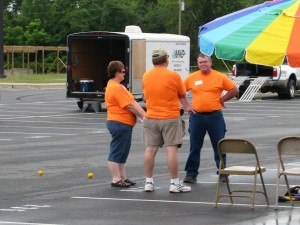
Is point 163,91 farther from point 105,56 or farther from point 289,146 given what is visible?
point 105,56

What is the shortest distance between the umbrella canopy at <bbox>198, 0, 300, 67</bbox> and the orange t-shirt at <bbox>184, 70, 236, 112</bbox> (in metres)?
1.56

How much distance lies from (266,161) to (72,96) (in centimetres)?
1511

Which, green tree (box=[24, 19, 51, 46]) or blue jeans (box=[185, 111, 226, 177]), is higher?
blue jeans (box=[185, 111, 226, 177])

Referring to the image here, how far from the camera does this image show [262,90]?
40.1 metres

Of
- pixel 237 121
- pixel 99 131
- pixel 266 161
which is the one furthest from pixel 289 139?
pixel 237 121

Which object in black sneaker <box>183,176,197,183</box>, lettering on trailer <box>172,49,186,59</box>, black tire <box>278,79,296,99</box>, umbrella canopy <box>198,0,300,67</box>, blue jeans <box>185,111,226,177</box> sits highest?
umbrella canopy <box>198,0,300,67</box>

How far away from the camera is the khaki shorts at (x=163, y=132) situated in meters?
12.9

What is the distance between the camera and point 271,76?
3919 cm

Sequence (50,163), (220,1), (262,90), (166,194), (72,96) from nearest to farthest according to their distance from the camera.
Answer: (166,194) < (50,163) < (72,96) < (262,90) < (220,1)

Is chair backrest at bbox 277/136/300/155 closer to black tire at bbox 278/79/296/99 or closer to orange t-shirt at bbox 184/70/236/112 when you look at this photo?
orange t-shirt at bbox 184/70/236/112

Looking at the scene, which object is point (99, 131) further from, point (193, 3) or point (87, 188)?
point (193, 3)

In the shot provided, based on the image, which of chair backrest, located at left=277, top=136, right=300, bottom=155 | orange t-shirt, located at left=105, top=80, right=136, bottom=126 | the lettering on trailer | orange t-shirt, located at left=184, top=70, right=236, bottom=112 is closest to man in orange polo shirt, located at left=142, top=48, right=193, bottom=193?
orange t-shirt, located at left=105, top=80, right=136, bottom=126

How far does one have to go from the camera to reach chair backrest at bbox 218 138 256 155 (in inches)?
464

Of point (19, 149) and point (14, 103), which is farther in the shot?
point (14, 103)
